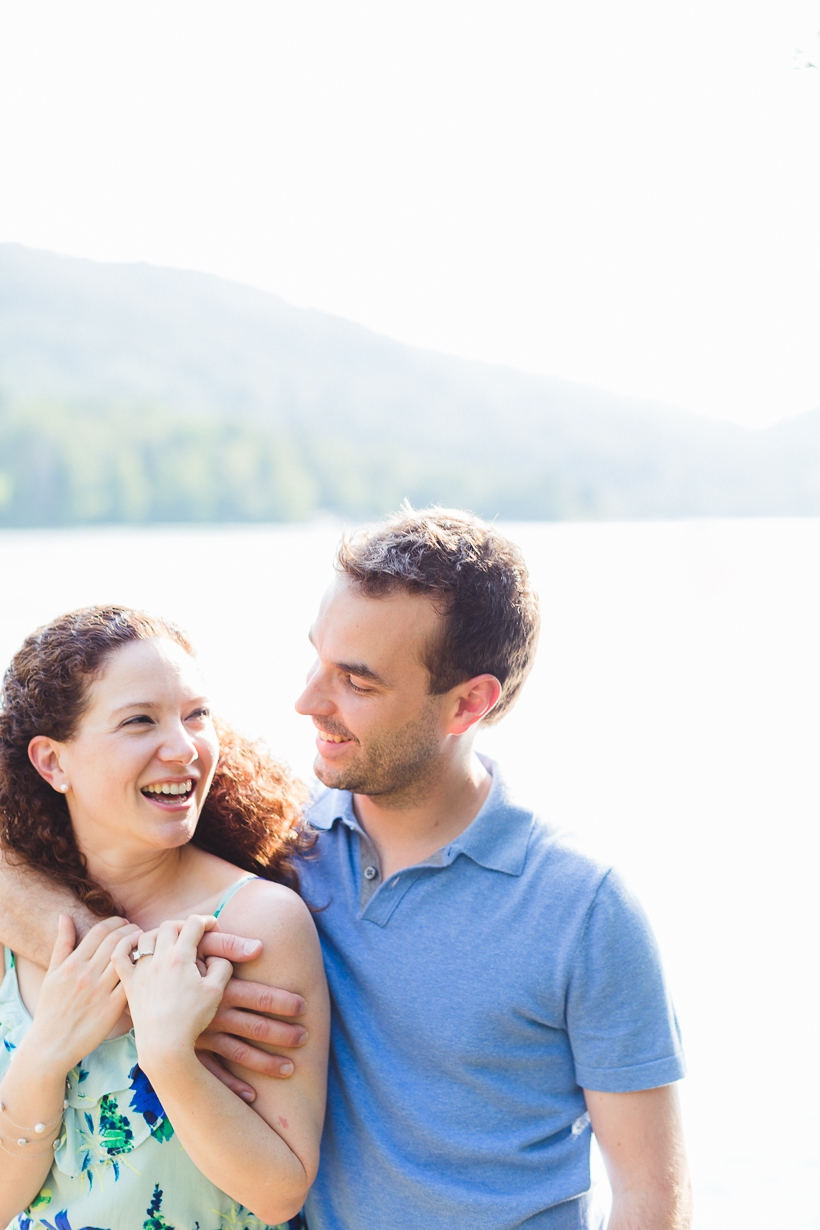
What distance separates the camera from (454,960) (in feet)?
4.60

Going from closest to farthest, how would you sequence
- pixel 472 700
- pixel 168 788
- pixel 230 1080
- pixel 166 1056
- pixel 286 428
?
pixel 166 1056 < pixel 230 1080 < pixel 168 788 < pixel 472 700 < pixel 286 428

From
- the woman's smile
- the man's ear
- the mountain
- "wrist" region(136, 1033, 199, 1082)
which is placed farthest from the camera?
the mountain

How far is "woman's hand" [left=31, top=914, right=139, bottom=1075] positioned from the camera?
1.36 m

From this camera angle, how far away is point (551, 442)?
37156 mm

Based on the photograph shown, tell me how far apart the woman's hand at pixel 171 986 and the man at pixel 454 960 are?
0.22 feet

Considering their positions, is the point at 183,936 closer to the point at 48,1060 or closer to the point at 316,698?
the point at 48,1060

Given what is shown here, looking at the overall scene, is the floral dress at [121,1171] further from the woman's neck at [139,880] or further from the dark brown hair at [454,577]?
the dark brown hair at [454,577]

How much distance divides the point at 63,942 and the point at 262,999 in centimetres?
31

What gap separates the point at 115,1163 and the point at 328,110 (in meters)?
39.0

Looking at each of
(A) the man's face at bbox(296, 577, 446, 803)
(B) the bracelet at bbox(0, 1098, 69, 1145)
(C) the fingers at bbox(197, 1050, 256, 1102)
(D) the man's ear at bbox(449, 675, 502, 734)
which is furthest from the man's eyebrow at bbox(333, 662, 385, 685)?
(B) the bracelet at bbox(0, 1098, 69, 1145)

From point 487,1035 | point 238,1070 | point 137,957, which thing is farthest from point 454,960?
point 137,957

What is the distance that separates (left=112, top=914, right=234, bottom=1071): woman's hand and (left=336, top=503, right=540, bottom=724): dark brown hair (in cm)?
50

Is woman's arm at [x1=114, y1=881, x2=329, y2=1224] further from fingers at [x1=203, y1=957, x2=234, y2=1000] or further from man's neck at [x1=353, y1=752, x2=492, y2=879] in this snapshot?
man's neck at [x1=353, y1=752, x2=492, y2=879]

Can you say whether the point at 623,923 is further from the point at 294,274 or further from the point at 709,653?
the point at 294,274
